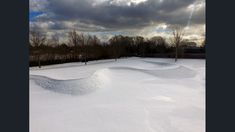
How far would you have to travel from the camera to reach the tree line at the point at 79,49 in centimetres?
1817

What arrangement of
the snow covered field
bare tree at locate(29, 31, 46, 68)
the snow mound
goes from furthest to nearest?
1. bare tree at locate(29, 31, 46, 68)
2. the snow mound
3. the snow covered field

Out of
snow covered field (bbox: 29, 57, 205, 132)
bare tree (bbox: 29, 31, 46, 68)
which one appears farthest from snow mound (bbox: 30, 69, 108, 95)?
bare tree (bbox: 29, 31, 46, 68)

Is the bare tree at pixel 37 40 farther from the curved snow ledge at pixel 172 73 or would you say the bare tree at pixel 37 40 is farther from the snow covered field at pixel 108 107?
the snow covered field at pixel 108 107

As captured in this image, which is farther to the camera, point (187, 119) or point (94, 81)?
point (94, 81)

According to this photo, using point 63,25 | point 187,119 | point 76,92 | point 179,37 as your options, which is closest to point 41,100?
point 76,92

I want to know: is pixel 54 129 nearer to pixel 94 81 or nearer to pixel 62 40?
pixel 94 81

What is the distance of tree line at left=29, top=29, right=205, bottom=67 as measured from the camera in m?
18.2

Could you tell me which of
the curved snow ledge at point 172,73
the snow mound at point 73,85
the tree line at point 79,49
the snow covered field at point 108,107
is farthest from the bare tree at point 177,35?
the snow mound at point 73,85

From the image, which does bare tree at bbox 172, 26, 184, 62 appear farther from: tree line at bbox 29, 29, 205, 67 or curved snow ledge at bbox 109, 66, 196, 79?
curved snow ledge at bbox 109, 66, 196, 79

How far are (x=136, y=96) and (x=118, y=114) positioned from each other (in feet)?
6.53

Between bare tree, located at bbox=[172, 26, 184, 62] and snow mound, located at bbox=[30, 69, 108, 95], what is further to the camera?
bare tree, located at bbox=[172, 26, 184, 62]

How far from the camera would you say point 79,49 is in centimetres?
2298

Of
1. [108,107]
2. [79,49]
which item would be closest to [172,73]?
[108,107]

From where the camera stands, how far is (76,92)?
7.26 m
